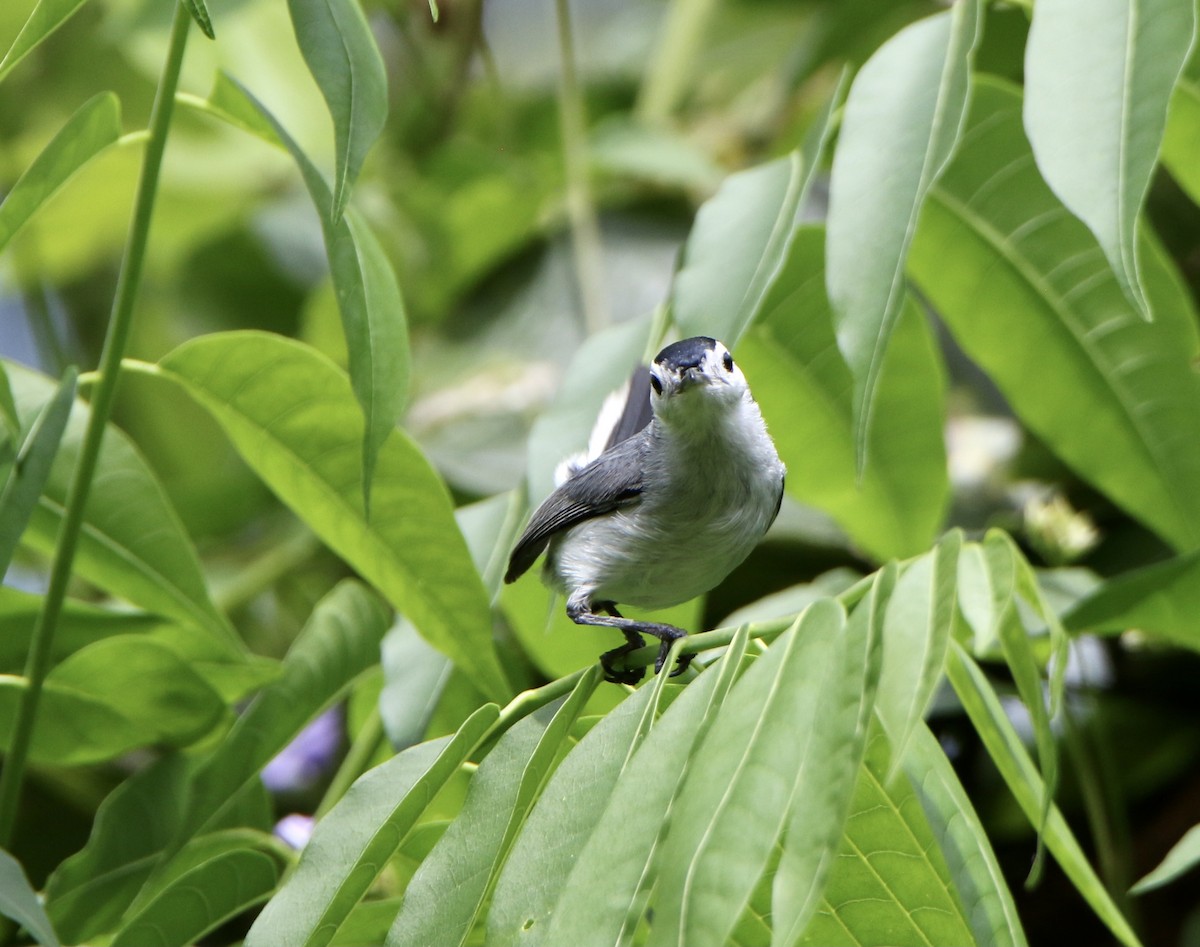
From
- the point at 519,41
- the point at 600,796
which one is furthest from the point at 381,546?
the point at 519,41

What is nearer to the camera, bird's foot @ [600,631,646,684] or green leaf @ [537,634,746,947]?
green leaf @ [537,634,746,947]

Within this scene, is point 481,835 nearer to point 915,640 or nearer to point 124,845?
point 915,640

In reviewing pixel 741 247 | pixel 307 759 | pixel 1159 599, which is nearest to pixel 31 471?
pixel 741 247

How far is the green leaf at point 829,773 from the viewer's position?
2.49 feet

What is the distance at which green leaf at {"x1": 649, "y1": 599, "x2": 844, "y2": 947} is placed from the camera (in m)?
0.78

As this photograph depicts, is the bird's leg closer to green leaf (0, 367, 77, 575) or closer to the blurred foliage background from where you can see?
green leaf (0, 367, 77, 575)

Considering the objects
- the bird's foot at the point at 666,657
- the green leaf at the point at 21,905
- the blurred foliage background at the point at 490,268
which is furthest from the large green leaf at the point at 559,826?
the blurred foliage background at the point at 490,268

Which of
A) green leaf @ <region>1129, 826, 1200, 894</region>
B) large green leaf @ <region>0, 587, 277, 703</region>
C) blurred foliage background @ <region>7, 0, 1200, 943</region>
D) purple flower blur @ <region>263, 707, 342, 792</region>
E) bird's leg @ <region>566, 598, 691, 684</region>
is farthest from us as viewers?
purple flower blur @ <region>263, 707, 342, 792</region>

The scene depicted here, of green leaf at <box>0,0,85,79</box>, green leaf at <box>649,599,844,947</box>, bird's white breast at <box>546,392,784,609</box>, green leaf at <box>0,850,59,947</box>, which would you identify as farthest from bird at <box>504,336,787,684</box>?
green leaf at <box>0,0,85,79</box>

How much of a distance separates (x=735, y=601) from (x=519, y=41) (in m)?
3.02

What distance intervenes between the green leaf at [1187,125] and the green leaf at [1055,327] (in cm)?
14

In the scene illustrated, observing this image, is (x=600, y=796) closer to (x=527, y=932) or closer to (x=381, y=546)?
(x=527, y=932)

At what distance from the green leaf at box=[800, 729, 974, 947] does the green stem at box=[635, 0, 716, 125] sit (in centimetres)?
279

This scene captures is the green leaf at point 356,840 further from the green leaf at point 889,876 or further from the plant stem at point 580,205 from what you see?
the plant stem at point 580,205
